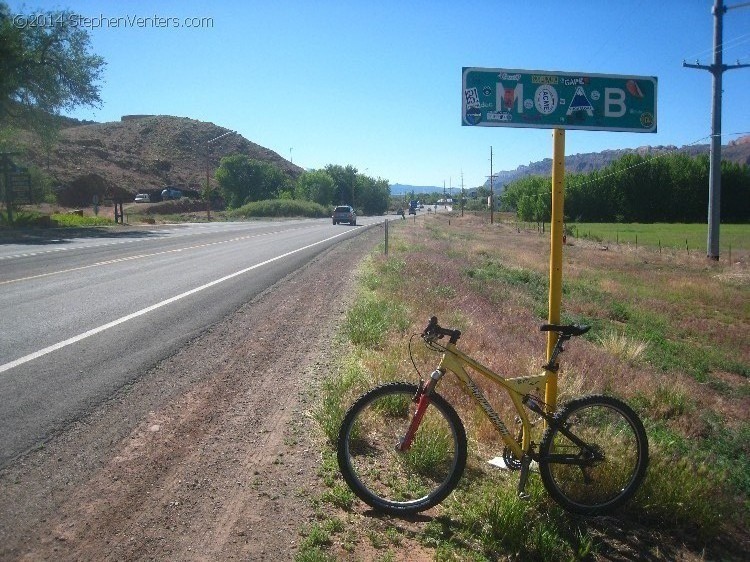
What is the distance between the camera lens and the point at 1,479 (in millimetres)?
4270

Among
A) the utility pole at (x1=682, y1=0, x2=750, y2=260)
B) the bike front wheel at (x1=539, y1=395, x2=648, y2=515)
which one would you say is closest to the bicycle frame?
the bike front wheel at (x1=539, y1=395, x2=648, y2=515)

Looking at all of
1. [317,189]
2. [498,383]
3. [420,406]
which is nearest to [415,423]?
[420,406]

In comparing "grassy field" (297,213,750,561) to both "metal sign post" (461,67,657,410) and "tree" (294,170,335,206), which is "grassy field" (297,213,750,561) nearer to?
"metal sign post" (461,67,657,410)

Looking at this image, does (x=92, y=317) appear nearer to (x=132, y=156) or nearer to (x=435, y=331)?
(x=435, y=331)

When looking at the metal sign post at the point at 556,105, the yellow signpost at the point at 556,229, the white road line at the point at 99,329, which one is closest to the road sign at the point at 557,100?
the metal sign post at the point at 556,105

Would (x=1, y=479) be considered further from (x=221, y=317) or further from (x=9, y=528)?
(x=221, y=317)

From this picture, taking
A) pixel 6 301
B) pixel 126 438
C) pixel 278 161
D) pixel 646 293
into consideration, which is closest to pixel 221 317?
pixel 6 301

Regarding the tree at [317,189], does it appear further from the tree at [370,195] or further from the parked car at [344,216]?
the parked car at [344,216]

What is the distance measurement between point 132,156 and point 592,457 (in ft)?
398

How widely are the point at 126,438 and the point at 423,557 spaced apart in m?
2.64

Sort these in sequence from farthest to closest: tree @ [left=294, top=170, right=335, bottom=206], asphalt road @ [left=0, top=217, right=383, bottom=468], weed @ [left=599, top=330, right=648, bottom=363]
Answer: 1. tree @ [left=294, top=170, right=335, bottom=206]
2. weed @ [left=599, top=330, right=648, bottom=363]
3. asphalt road @ [left=0, top=217, right=383, bottom=468]

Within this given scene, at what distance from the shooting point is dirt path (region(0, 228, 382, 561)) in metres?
3.57

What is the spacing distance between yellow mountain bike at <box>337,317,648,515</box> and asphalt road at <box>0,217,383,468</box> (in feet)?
8.72

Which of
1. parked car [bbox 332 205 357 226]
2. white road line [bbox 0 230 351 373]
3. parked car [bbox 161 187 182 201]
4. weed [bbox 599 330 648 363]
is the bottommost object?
weed [bbox 599 330 648 363]
